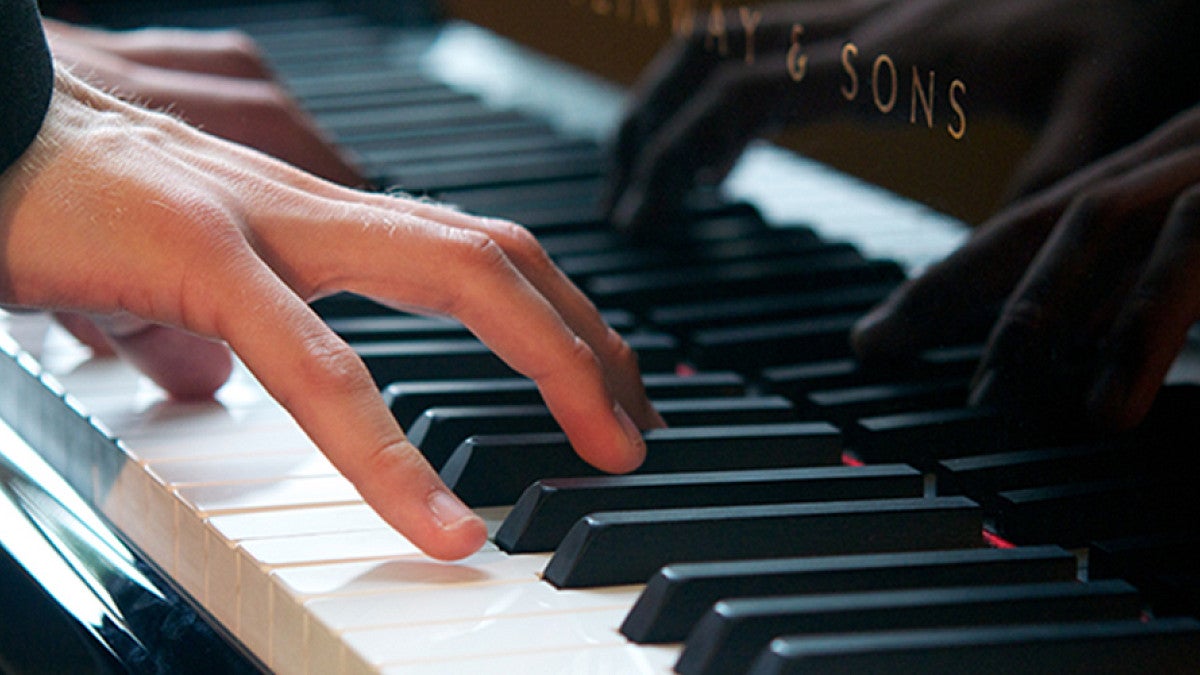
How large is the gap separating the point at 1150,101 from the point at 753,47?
1.88 ft

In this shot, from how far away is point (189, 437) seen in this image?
120 centimetres

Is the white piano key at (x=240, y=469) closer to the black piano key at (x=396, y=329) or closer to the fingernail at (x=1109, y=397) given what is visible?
the black piano key at (x=396, y=329)

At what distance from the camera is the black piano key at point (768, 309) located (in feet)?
4.89

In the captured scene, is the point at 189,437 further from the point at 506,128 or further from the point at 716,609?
the point at 506,128

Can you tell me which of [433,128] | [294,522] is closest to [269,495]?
[294,522]

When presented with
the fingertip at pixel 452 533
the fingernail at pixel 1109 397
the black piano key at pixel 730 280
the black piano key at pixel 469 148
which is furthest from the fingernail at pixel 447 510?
the black piano key at pixel 469 148

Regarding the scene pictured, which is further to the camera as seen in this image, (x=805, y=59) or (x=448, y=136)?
(x=448, y=136)

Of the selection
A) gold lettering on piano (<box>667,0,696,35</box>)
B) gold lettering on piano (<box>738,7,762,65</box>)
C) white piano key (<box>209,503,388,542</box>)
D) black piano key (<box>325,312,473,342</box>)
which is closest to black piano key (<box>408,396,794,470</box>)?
white piano key (<box>209,503,388,542</box>)

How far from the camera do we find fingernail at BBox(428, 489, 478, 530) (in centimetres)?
95

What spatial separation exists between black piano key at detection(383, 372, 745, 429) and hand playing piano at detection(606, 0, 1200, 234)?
1.01ft

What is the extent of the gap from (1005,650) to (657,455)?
384 millimetres

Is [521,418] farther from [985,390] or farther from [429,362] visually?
[985,390]

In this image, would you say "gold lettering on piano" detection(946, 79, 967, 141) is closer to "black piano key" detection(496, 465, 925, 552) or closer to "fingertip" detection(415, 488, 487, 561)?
"black piano key" detection(496, 465, 925, 552)

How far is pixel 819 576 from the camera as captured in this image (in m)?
0.90
